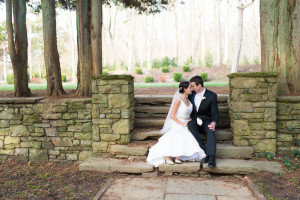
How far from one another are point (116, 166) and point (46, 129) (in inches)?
68.4

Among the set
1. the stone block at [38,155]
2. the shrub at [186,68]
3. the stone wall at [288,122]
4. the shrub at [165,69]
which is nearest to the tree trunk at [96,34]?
the stone block at [38,155]

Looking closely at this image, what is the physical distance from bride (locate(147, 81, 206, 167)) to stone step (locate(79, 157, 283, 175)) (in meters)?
0.13

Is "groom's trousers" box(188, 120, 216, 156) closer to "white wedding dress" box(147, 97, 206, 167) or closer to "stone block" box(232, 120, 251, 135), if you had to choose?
"white wedding dress" box(147, 97, 206, 167)

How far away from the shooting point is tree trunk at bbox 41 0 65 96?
581cm

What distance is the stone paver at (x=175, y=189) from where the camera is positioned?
358cm

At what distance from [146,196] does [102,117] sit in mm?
1867

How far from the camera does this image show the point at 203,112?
4703 mm

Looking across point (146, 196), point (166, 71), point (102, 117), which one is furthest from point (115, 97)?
point (166, 71)

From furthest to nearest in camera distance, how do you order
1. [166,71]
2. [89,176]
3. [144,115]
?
[166,71], [144,115], [89,176]

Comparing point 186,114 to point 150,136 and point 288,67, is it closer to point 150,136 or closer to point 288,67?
point 150,136

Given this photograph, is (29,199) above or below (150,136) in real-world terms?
below

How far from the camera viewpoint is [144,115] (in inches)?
223

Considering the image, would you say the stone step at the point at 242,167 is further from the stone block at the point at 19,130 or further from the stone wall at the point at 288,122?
the stone block at the point at 19,130

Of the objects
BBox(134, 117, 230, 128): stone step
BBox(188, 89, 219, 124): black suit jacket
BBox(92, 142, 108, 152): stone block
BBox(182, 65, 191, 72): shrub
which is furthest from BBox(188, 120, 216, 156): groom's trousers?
BBox(182, 65, 191, 72): shrub
